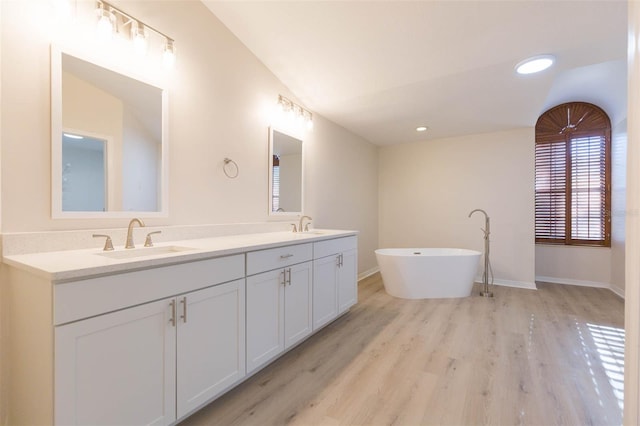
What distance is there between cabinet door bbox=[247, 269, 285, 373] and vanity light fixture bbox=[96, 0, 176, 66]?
1.53m

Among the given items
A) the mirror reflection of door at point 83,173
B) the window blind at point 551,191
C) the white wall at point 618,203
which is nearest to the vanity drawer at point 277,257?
the mirror reflection of door at point 83,173

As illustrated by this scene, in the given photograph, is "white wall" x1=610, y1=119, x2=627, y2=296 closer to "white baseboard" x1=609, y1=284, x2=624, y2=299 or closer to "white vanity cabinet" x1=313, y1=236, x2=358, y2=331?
"white baseboard" x1=609, y1=284, x2=624, y2=299

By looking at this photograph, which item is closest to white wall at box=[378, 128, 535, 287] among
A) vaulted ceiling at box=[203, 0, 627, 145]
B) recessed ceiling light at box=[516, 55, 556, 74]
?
vaulted ceiling at box=[203, 0, 627, 145]

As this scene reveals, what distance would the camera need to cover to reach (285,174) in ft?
10.1

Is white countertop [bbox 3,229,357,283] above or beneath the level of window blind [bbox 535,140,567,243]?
beneath

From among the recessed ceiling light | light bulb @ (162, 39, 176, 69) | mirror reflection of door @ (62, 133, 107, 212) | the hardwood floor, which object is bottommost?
the hardwood floor

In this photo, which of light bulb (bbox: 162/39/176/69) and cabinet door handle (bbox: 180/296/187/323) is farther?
light bulb (bbox: 162/39/176/69)

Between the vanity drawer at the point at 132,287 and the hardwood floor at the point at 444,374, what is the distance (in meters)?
0.74

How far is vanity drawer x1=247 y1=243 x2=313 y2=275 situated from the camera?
1.79 metres

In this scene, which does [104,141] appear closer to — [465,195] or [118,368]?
[118,368]

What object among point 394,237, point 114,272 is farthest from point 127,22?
point 394,237

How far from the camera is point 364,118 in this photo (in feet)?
12.5

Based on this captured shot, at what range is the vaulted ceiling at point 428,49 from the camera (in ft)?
6.66

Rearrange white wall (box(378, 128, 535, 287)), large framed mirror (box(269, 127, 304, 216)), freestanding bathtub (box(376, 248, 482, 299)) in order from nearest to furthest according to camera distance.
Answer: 1. large framed mirror (box(269, 127, 304, 216))
2. freestanding bathtub (box(376, 248, 482, 299))
3. white wall (box(378, 128, 535, 287))
